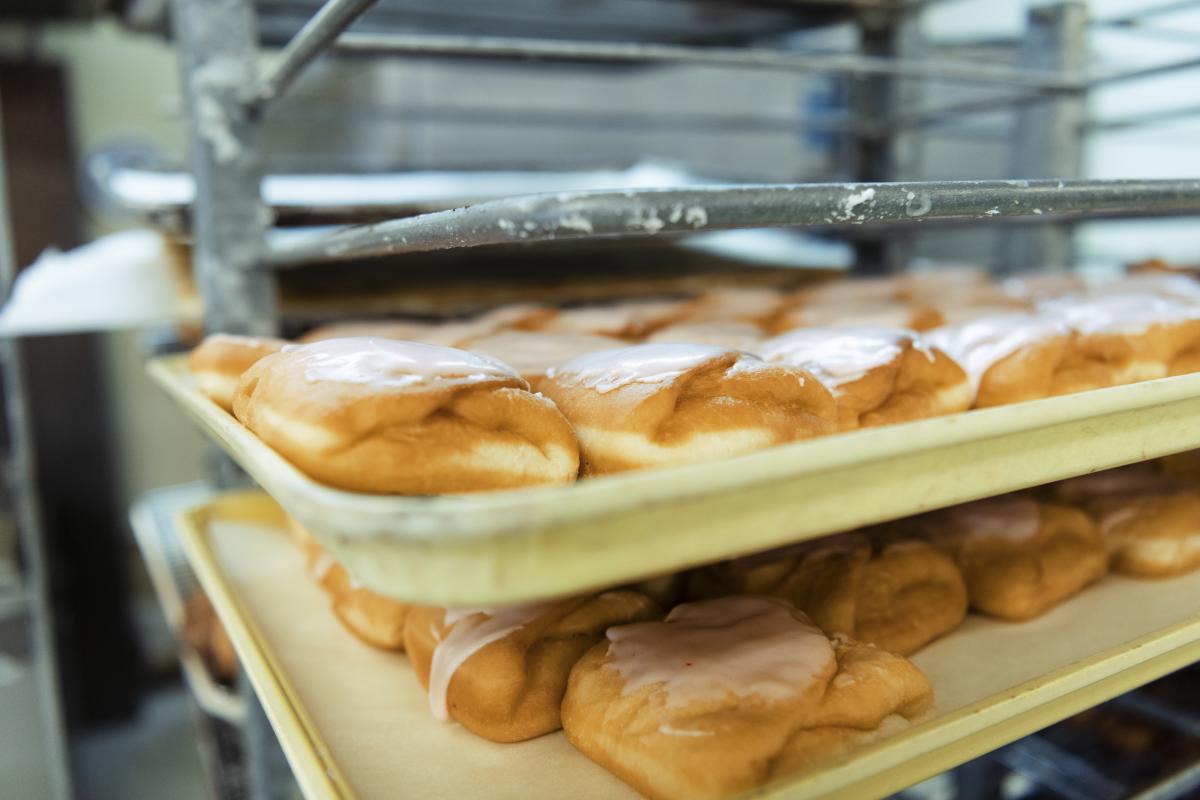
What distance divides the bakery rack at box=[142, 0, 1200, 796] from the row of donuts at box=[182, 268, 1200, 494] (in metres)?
0.08

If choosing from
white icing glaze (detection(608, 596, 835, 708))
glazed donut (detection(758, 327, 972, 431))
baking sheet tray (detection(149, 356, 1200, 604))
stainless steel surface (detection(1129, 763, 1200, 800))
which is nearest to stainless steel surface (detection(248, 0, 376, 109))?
baking sheet tray (detection(149, 356, 1200, 604))

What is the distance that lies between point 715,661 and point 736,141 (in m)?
3.16

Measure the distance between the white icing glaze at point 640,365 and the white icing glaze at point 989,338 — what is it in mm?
296

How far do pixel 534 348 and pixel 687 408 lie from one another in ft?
1.01

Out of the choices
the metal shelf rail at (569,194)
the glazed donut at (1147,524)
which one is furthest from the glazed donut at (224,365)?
the glazed donut at (1147,524)

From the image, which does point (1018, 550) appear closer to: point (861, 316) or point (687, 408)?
point (861, 316)

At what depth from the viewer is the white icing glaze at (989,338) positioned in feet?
2.93

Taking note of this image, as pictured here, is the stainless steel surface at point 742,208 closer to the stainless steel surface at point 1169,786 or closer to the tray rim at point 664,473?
the tray rim at point 664,473

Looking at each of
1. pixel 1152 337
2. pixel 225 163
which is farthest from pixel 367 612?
pixel 1152 337

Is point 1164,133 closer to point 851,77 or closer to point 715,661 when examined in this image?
point 851,77

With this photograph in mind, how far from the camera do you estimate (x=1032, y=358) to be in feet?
2.85

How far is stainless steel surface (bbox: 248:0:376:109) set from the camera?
0.79 meters

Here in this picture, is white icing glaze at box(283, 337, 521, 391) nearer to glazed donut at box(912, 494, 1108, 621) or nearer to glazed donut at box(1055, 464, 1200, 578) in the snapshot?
glazed donut at box(912, 494, 1108, 621)

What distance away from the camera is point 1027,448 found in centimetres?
63
